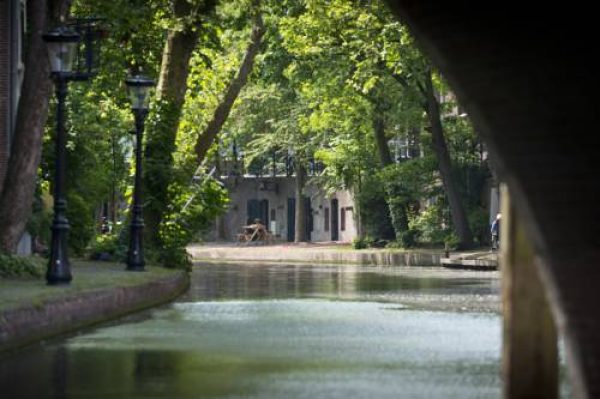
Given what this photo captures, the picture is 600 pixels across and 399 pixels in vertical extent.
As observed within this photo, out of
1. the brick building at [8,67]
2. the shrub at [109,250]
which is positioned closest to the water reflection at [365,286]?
the shrub at [109,250]

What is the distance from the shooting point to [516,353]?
8438 millimetres

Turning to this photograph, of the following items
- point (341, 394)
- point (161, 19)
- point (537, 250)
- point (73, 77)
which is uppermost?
point (161, 19)

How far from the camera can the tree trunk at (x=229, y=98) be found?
43.8 meters

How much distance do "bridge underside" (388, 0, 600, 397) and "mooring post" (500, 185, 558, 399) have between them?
1196 millimetres

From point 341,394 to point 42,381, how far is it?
2514 millimetres

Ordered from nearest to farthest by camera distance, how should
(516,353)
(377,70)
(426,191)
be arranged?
(516,353) → (377,70) → (426,191)

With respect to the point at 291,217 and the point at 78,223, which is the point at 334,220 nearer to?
the point at 291,217

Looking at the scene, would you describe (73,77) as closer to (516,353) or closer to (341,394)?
(341,394)

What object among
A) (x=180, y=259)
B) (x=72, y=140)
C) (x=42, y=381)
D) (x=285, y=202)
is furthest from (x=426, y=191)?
(x=42, y=381)

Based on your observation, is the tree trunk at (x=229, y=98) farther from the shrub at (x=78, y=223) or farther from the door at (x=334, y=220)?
the door at (x=334, y=220)

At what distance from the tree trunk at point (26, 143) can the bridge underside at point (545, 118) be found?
20956 mm

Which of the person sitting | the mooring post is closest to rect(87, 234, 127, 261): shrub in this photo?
the person sitting

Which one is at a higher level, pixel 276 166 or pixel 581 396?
pixel 276 166

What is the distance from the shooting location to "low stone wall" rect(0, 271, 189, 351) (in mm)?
17156
